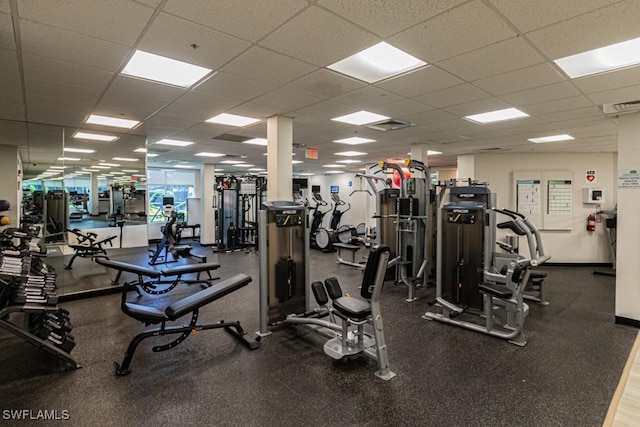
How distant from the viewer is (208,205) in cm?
963

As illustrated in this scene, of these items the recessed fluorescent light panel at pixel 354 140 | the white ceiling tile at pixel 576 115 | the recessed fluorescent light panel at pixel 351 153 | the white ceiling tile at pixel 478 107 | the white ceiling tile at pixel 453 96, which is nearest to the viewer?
the white ceiling tile at pixel 453 96

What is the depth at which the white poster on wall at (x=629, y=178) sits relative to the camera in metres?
3.73

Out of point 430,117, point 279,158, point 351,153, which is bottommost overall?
point 279,158

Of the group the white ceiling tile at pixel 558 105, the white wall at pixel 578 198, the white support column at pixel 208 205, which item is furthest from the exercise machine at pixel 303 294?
the white support column at pixel 208 205

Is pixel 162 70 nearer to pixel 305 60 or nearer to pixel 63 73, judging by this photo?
pixel 63 73

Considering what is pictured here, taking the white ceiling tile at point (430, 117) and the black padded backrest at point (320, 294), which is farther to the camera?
the white ceiling tile at point (430, 117)

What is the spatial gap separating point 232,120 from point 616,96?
4357 mm

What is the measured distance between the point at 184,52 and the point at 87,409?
8.40ft

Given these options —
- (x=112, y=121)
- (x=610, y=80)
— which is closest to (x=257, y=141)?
(x=112, y=121)

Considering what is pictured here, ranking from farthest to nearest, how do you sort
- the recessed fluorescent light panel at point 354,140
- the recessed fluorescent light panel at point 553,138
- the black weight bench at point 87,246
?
1. the recessed fluorescent light panel at point 354,140
2. the black weight bench at point 87,246
3. the recessed fluorescent light panel at point 553,138

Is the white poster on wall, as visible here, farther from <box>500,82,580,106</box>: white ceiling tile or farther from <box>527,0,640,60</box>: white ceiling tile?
<box>527,0,640,60</box>: white ceiling tile

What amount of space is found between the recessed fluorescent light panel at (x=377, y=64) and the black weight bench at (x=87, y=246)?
532cm

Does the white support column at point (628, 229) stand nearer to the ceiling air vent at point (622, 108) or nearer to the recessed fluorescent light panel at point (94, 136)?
the ceiling air vent at point (622, 108)

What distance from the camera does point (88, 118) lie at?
4320 millimetres
